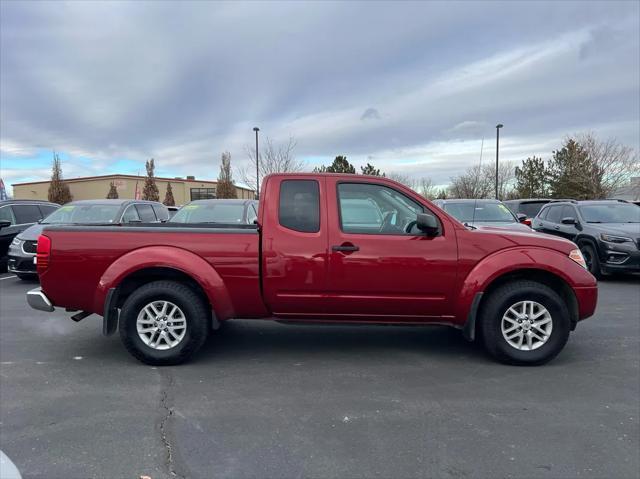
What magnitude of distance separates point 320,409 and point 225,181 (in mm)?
44608

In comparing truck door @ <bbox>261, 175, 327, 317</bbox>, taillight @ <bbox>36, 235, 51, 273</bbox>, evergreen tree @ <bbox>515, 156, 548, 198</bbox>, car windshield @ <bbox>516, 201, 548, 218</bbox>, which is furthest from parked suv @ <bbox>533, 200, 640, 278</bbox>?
evergreen tree @ <bbox>515, 156, 548, 198</bbox>

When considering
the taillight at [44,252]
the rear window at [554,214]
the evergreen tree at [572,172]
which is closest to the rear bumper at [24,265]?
the taillight at [44,252]

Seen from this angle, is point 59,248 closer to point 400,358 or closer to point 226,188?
point 400,358

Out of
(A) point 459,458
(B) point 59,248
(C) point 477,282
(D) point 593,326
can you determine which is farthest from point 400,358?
(B) point 59,248

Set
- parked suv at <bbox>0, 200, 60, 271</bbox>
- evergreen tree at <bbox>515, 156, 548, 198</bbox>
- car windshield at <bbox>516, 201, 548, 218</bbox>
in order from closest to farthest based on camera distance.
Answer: parked suv at <bbox>0, 200, 60, 271</bbox> → car windshield at <bbox>516, 201, 548, 218</bbox> → evergreen tree at <bbox>515, 156, 548, 198</bbox>

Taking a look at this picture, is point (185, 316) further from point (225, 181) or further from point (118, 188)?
point (118, 188)

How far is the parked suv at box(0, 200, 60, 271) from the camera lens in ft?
34.7

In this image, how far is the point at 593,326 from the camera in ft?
19.9

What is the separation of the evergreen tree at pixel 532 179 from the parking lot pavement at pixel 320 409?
40.9m

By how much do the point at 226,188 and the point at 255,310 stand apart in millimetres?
42501

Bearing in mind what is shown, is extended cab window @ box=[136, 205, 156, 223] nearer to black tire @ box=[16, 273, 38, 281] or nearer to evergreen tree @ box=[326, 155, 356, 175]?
black tire @ box=[16, 273, 38, 281]

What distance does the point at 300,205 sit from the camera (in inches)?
184

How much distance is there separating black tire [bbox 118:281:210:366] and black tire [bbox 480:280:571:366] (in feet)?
9.11

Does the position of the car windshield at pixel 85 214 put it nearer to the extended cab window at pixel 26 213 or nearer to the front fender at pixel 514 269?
the extended cab window at pixel 26 213
